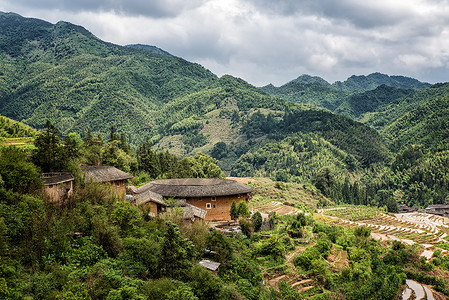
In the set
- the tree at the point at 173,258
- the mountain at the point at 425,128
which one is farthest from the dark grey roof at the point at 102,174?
the mountain at the point at 425,128

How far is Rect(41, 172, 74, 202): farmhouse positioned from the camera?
61.7ft

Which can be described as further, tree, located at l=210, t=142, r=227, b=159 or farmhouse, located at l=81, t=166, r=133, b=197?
tree, located at l=210, t=142, r=227, b=159

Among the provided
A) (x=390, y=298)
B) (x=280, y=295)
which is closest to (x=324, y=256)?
(x=390, y=298)

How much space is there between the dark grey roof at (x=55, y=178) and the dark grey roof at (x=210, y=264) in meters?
8.38

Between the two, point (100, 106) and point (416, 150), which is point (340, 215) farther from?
point (100, 106)

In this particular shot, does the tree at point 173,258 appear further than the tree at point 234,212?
No

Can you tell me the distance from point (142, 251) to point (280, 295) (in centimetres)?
943

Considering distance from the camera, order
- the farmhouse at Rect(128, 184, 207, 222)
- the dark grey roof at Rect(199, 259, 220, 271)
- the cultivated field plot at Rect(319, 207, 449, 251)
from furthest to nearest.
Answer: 1. the cultivated field plot at Rect(319, 207, 449, 251)
2. the farmhouse at Rect(128, 184, 207, 222)
3. the dark grey roof at Rect(199, 259, 220, 271)

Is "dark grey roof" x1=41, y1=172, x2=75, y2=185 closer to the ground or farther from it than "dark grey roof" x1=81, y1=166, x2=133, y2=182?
farther from it

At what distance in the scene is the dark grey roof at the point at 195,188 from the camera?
115 ft

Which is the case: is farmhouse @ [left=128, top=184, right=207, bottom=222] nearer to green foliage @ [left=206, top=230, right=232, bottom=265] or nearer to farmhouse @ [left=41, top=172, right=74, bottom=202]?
green foliage @ [left=206, top=230, right=232, bottom=265]

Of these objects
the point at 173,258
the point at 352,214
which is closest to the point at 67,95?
the point at 352,214

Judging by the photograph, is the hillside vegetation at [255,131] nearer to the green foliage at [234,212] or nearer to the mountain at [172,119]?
the mountain at [172,119]

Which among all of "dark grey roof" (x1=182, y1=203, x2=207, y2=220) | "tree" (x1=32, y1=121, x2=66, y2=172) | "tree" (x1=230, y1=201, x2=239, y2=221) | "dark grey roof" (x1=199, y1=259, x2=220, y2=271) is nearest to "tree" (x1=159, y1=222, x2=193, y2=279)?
"dark grey roof" (x1=199, y1=259, x2=220, y2=271)
